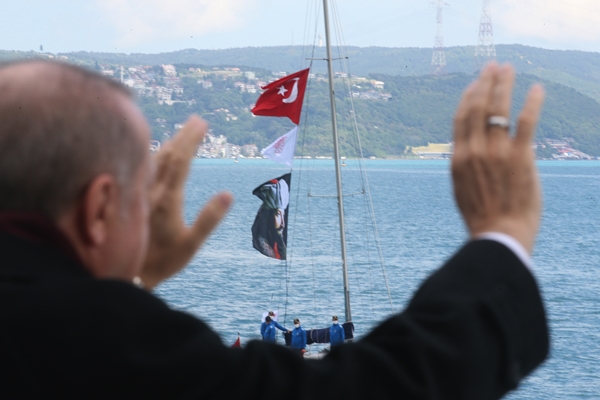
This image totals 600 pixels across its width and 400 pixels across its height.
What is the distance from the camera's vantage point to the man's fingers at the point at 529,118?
0.99 m

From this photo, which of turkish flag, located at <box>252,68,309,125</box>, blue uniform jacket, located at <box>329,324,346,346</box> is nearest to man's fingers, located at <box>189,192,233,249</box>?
turkish flag, located at <box>252,68,309,125</box>

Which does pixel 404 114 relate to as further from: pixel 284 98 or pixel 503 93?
pixel 503 93

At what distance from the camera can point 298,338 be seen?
23.2 m

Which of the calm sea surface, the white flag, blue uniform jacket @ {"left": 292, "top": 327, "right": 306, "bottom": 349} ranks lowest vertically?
the calm sea surface

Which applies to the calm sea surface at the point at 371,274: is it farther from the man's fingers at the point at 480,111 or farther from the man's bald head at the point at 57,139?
the man's bald head at the point at 57,139

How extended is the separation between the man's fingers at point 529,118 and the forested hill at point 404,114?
67332 millimetres

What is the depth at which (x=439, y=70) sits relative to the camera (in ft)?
405

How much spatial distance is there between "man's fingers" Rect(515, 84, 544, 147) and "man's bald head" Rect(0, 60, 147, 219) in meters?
0.48

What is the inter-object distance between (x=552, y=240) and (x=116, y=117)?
8150cm

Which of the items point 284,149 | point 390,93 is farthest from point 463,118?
point 390,93

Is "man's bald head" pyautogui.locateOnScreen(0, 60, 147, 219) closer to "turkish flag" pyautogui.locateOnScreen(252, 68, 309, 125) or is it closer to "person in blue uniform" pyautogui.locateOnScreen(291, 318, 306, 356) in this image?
"turkish flag" pyautogui.locateOnScreen(252, 68, 309, 125)

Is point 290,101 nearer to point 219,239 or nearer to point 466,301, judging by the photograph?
point 466,301

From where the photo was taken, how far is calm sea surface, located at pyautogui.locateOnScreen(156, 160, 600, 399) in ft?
131

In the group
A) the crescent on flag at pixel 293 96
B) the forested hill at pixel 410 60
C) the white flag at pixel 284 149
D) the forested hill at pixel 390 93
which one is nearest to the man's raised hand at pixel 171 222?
the crescent on flag at pixel 293 96
